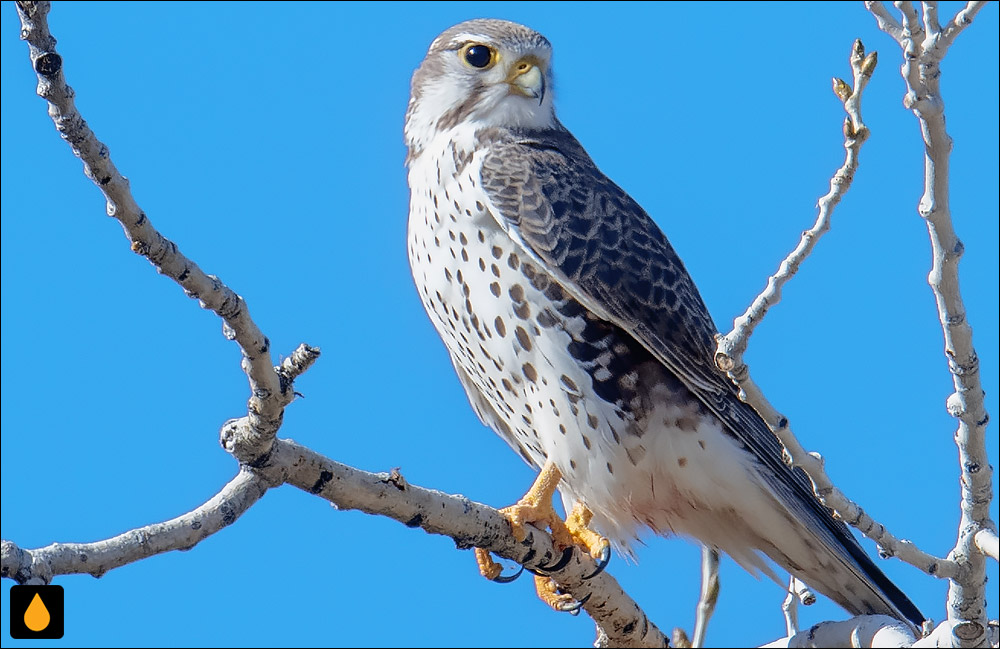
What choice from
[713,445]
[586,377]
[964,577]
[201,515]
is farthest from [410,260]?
[964,577]

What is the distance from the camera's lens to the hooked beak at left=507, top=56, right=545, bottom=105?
4680 millimetres

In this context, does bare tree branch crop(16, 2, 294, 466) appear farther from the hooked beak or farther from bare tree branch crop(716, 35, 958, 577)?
the hooked beak

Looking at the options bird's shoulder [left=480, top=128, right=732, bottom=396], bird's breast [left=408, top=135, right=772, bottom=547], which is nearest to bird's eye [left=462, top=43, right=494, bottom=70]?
bird's shoulder [left=480, top=128, right=732, bottom=396]

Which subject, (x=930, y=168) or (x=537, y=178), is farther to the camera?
(x=537, y=178)

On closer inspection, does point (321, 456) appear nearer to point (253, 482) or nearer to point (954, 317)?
point (253, 482)

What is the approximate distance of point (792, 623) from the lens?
3672mm

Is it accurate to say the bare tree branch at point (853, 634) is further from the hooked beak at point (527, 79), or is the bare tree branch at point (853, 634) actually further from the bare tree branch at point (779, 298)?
the hooked beak at point (527, 79)

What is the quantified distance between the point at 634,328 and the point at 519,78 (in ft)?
3.75

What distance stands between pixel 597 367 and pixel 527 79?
123 cm

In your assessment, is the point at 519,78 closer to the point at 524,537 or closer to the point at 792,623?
the point at 524,537

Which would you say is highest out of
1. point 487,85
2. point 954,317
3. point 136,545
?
point 487,85

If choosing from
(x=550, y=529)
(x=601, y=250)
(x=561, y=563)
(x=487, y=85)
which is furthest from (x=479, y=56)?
(x=561, y=563)

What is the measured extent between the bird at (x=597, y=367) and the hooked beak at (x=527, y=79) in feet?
0.78

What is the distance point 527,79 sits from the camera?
4691 mm
